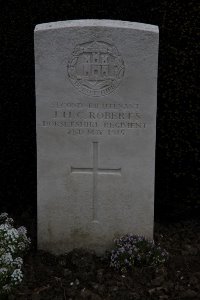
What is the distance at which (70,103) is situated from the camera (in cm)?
435

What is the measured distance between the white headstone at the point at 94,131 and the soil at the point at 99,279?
216 millimetres

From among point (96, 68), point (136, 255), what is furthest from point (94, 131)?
point (136, 255)

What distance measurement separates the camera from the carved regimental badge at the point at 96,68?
425cm

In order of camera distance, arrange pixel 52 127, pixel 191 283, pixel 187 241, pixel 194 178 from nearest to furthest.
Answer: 1. pixel 191 283
2. pixel 52 127
3. pixel 187 241
4. pixel 194 178

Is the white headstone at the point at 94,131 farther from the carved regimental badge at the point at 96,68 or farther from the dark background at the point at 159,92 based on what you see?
the dark background at the point at 159,92

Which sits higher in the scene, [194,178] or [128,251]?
[194,178]

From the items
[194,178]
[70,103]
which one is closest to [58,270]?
[70,103]

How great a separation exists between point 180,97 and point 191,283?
1.89m

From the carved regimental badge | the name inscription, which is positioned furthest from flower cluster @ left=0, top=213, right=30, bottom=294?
the carved regimental badge

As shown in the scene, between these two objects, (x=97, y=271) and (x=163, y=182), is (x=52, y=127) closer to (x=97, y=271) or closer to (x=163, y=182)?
(x=97, y=271)

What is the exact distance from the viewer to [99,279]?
4172 millimetres

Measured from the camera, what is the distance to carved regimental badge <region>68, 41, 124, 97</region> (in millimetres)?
4246

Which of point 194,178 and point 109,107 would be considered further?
point 194,178

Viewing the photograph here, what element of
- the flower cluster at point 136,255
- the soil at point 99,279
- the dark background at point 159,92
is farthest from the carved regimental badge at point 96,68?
the soil at point 99,279
